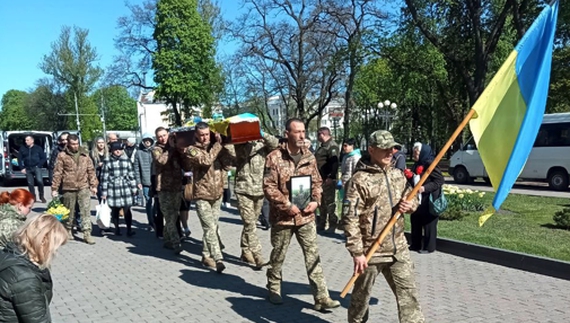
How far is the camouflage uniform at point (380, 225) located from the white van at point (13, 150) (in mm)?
18964

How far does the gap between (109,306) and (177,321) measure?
104 cm

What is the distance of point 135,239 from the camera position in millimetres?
9891

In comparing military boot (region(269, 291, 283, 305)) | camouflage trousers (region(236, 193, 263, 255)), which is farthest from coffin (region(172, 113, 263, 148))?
military boot (region(269, 291, 283, 305))

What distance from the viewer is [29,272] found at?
2.75 m

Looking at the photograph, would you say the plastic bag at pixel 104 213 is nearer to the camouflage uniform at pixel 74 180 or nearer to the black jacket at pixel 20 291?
the camouflage uniform at pixel 74 180

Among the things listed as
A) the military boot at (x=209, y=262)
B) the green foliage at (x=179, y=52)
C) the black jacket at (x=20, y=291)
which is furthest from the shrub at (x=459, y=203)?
the green foliage at (x=179, y=52)

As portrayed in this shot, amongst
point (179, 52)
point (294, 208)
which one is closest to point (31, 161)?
point (294, 208)

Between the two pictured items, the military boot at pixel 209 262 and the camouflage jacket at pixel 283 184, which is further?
the military boot at pixel 209 262

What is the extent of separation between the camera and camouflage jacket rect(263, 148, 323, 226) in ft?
17.7

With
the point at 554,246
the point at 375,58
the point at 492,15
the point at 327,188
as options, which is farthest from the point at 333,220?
the point at 492,15

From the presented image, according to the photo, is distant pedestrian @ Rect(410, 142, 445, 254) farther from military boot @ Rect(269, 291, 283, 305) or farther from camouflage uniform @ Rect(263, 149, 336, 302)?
military boot @ Rect(269, 291, 283, 305)

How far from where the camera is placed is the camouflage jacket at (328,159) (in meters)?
9.42

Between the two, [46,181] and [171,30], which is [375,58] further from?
[46,181]

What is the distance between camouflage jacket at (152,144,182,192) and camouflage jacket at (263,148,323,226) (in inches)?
126
